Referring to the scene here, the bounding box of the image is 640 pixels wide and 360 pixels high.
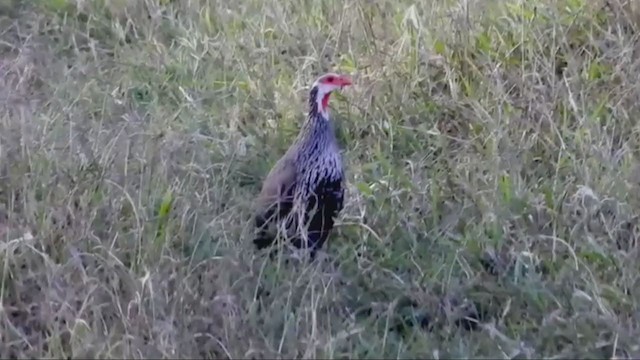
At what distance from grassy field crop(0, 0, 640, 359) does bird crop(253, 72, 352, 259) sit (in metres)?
0.10

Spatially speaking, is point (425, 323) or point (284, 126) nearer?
point (425, 323)

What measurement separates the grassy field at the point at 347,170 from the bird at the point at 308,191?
98mm

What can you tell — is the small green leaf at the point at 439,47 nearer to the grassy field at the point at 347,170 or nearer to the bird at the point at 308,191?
the grassy field at the point at 347,170

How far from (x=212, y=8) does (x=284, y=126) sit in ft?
4.15

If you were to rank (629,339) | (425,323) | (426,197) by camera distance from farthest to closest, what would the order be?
(426,197)
(425,323)
(629,339)

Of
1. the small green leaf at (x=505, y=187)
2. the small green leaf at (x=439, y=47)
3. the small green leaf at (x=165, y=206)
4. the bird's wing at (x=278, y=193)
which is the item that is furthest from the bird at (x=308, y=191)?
the small green leaf at (x=439, y=47)

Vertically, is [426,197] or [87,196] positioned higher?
[87,196]

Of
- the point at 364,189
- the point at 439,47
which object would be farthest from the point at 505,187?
the point at 439,47

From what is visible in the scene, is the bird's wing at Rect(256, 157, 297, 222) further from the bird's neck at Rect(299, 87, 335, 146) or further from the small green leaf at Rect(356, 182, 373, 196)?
the small green leaf at Rect(356, 182, 373, 196)

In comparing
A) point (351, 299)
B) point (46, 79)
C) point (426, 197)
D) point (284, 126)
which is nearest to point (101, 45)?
point (46, 79)

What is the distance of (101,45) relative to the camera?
6.28m

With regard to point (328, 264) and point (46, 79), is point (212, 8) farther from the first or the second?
point (328, 264)

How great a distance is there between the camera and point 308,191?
4.41 m

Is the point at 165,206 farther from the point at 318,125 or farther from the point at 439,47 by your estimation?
the point at 439,47
